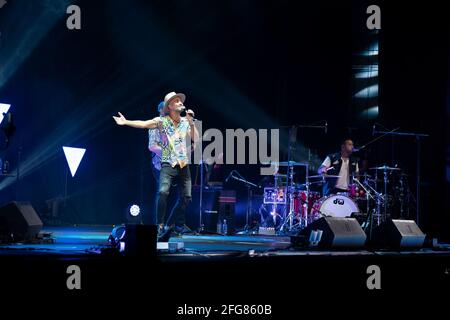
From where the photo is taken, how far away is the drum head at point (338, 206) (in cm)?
1114

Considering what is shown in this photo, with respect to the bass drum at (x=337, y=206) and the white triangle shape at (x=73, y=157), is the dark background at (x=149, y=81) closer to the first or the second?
the white triangle shape at (x=73, y=157)

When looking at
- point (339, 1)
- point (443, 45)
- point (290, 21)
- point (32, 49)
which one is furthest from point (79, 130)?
point (443, 45)

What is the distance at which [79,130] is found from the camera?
13430 mm

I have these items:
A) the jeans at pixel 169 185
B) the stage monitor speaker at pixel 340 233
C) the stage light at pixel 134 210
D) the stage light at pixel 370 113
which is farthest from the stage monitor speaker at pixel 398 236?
the stage light at pixel 134 210

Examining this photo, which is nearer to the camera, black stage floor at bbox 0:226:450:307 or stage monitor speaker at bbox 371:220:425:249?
black stage floor at bbox 0:226:450:307

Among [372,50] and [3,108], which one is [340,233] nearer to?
[372,50]

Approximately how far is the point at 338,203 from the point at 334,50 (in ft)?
13.1

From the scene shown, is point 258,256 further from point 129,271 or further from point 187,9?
point 187,9

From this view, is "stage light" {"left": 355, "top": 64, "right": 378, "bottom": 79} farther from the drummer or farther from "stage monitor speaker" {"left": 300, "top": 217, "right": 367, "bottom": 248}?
"stage monitor speaker" {"left": 300, "top": 217, "right": 367, "bottom": 248}

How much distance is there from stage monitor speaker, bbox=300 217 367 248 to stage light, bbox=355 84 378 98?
6.40m

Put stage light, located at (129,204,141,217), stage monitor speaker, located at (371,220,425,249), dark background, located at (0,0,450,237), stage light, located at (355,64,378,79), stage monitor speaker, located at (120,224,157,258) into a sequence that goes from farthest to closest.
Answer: dark background, located at (0,0,450,237), stage light, located at (355,64,378,79), stage light, located at (129,204,141,217), stage monitor speaker, located at (371,220,425,249), stage monitor speaker, located at (120,224,157,258)

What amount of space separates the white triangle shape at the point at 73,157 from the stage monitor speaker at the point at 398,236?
324 inches

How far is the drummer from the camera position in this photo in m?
11.8

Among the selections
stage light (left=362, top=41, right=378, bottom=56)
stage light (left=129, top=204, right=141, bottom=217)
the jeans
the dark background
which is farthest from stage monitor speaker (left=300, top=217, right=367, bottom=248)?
stage light (left=362, top=41, right=378, bottom=56)
